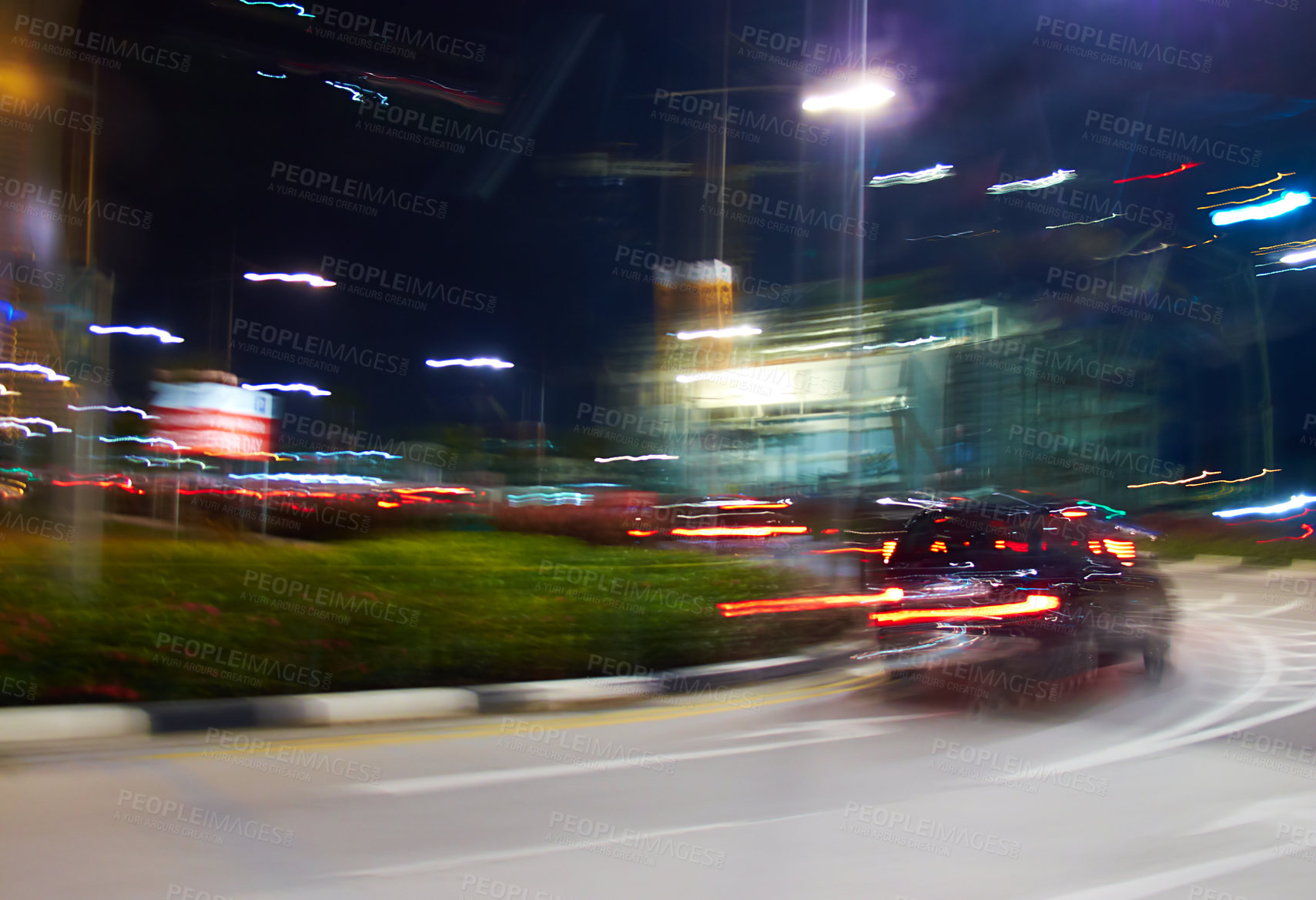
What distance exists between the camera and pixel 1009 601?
7891 mm

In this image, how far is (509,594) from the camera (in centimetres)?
1148

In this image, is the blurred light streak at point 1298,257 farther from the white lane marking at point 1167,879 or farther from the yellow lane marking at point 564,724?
the white lane marking at point 1167,879

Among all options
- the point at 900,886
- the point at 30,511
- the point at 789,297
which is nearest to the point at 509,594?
the point at 30,511

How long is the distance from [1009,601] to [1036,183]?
25.4 metres

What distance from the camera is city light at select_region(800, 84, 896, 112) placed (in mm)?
14180

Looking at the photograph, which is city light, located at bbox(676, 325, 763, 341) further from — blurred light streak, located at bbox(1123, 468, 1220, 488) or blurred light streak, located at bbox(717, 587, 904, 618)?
blurred light streak, located at bbox(1123, 468, 1220, 488)

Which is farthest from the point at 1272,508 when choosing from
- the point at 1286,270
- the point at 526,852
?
the point at 526,852

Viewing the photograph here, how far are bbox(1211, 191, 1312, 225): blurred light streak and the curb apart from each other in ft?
86.9

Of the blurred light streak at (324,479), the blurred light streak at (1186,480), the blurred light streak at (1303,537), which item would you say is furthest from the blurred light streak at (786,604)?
the blurred light streak at (1186,480)

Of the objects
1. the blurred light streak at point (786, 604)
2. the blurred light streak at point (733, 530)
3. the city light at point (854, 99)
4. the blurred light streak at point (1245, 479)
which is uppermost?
the city light at point (854, 99)

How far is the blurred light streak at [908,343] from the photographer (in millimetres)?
25766

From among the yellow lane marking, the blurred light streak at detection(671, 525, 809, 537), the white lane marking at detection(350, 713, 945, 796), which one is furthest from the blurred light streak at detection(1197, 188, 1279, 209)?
the white lane marking at detection(350, 713, 945, 796)

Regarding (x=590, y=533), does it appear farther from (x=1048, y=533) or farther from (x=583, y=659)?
(x=1048, y=533)

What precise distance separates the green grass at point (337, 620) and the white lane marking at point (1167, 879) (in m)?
5.32
